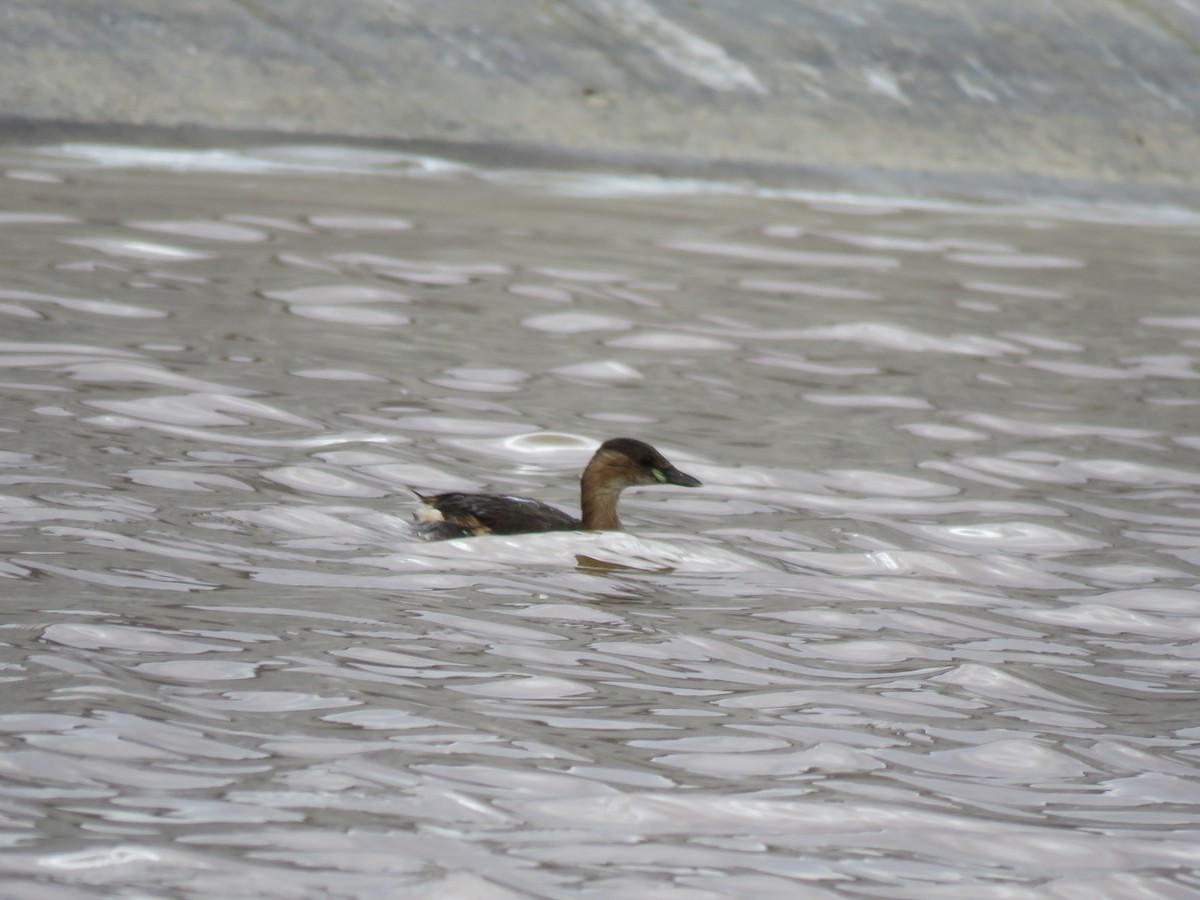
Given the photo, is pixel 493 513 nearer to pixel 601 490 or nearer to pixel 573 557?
pixel 573 557

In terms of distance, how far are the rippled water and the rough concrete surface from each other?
75cm

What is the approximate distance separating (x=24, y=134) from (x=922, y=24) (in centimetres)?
701

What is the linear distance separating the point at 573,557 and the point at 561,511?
0.51 meters

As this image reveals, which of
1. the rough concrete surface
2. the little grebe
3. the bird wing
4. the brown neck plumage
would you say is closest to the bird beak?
the little grebe

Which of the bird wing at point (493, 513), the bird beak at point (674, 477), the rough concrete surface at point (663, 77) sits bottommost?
the bird wing at point (493, 513)

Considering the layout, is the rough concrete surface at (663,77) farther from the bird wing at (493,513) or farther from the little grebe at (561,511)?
the bird wing at (493,513)

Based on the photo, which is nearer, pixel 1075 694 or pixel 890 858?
pixel 890 858

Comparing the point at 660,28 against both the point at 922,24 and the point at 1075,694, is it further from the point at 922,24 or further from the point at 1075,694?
the point at 1075,694

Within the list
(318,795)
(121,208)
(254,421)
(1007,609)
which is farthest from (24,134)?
(318,795)

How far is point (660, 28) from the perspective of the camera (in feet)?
50.4

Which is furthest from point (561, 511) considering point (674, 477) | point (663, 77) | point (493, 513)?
point (663, 77)

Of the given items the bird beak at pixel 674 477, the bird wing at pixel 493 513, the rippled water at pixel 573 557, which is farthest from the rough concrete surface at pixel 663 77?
the bird wing at pixel 493 513

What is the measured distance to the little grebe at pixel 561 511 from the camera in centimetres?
682

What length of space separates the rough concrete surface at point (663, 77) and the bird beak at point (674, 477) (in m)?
7.16
